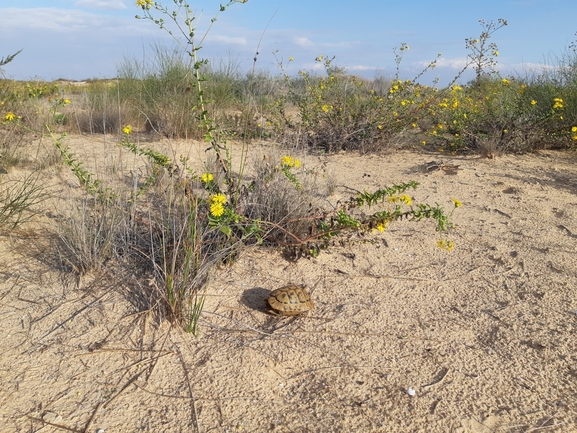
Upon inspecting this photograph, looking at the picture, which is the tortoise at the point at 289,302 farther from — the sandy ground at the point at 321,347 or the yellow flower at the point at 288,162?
the yellow flower at the point at 288,162

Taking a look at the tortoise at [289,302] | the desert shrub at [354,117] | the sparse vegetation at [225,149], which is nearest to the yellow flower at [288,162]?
the sparse vegetation at [225,149]

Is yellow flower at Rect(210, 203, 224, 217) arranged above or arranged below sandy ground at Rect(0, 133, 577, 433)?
above

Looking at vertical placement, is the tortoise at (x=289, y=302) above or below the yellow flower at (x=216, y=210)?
below

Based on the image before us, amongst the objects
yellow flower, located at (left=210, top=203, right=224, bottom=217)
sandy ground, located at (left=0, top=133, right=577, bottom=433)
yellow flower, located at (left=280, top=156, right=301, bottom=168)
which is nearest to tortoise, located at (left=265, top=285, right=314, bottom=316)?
sandy ground, located at (left=0, top=133, right=577, bottom=433)

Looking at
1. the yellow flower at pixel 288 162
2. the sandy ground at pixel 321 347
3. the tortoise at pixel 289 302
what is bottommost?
the sandy ground at pixel 321 347

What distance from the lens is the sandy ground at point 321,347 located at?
174 centimetres

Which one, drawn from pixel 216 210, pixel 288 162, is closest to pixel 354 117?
pixel 288 162

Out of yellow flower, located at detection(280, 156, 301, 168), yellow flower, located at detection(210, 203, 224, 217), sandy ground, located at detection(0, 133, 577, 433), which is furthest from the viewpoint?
yellow flower, located at detection(280, 156, 301, 168)

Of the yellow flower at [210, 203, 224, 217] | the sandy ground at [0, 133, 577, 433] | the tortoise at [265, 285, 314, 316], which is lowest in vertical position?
the sandy ground at [0, 133, 577, 433]

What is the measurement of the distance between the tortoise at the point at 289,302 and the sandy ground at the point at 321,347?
7cm

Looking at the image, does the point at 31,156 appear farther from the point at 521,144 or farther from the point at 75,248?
the point at 521,144

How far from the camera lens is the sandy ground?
1737 mm

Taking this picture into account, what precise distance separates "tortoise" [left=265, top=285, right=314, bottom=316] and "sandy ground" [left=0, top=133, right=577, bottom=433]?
7cm

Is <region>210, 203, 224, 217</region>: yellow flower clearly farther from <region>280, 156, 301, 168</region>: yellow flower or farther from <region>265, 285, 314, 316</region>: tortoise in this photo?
<region>280, 156, 301, 168</region>: yellow flower
